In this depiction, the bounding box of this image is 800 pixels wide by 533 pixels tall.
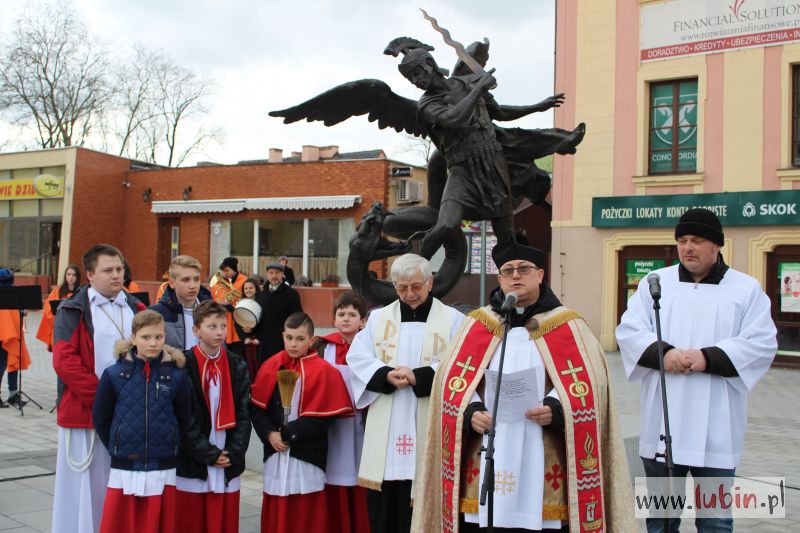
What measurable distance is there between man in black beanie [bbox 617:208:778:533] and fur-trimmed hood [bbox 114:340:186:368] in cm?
233

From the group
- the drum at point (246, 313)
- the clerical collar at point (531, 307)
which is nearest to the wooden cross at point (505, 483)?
the clerical collar at point (531, 307)

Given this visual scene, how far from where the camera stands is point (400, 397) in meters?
4.48

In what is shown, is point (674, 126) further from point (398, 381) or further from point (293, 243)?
point (398, 381)

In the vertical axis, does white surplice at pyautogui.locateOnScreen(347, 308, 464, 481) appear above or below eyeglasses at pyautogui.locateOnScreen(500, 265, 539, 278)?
below

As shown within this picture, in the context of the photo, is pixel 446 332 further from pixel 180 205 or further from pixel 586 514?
pixel 180 205

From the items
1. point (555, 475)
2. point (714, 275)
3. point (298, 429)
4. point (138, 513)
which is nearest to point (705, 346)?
point (714, 275)

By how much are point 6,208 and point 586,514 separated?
32.2m

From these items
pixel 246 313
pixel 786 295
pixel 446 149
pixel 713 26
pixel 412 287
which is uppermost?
pixel 713 26

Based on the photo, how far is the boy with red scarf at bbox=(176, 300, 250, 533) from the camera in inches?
178

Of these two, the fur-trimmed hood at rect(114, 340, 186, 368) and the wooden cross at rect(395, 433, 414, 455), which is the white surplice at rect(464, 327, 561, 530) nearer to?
the wooden cross at rect(395, 433, 414, 455)

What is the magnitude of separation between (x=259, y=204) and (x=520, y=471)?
76.1ft

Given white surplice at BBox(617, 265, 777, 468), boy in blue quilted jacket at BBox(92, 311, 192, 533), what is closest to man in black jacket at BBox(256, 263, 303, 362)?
boy in blue quilted jacket at BBox(92, 311, 192, 533)

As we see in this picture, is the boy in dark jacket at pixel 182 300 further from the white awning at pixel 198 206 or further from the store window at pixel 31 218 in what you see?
the store window at pixel 31 218

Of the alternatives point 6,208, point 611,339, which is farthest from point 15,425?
point 6,208
